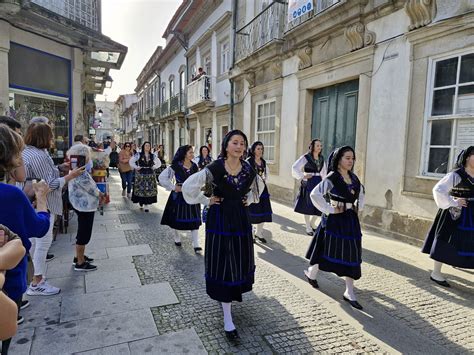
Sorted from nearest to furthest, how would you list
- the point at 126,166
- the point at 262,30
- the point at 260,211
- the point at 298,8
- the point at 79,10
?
1. the point at 260,211
2. the point at 79,10
3. the point at 298,8
4. the point at 126,166
5. the point at 262,30

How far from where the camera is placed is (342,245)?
3344mm

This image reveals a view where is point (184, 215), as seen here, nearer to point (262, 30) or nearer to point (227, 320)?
point (227, 320)

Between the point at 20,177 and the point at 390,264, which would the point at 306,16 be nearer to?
the point at 390,264

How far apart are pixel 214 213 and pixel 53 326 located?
5.56 ft

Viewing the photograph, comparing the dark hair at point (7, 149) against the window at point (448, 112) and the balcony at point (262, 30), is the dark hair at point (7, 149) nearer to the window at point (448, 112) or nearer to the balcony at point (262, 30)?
the window at point (448, 112)

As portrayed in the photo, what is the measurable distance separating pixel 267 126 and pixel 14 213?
29.8 ft

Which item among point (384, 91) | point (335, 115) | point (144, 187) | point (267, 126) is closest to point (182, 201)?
point (144, 187)

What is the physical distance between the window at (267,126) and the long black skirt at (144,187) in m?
3.85

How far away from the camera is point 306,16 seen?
7.91 m

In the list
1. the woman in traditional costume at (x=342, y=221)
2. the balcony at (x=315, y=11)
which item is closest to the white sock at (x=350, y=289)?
the woman in traditional costume at (x=342, y=221)

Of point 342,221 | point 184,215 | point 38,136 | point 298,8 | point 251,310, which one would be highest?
point 298,8

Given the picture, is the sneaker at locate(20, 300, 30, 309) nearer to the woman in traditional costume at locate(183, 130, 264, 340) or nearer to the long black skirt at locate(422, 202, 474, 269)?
the woman in traditional costume at locate(183, 130, 264, 340)

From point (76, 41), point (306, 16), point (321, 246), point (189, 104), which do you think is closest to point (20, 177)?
point (321, 246)

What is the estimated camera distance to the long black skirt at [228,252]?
2750mm
